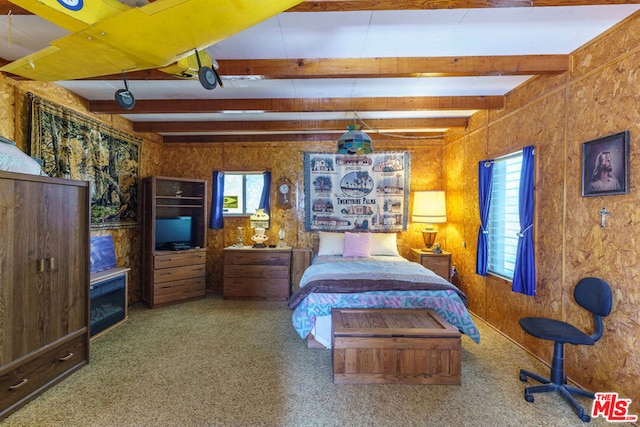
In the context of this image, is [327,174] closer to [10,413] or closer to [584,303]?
[584,303]

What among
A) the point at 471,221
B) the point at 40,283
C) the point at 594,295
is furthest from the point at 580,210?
the point at 40,283

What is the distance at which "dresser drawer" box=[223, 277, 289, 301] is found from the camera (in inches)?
170

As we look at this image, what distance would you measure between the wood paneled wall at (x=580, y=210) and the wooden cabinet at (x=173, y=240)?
13.1 ft

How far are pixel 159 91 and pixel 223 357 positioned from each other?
2.77m

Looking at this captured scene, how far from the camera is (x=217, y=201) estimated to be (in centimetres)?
477

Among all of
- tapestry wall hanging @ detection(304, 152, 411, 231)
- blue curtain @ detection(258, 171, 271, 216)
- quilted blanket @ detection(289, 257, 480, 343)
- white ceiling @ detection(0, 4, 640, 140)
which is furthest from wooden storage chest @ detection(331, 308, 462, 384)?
blue curtain @ detection(258, 171, 271, 216)

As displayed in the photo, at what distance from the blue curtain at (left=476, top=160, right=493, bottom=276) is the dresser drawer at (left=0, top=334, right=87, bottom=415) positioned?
13.4ft

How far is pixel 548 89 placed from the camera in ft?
8.54

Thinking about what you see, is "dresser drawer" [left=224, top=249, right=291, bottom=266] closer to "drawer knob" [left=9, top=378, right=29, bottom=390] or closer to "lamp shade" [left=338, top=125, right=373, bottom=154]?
"lamp shade" [left=338, top=125, right=373, bottom=154]

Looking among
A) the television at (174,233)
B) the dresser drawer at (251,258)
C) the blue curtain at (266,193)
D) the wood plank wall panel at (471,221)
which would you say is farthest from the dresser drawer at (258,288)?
the wood plank wall panel at (471,221)

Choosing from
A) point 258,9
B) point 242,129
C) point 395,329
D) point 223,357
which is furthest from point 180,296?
point 258,9

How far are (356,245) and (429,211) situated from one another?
1.20m

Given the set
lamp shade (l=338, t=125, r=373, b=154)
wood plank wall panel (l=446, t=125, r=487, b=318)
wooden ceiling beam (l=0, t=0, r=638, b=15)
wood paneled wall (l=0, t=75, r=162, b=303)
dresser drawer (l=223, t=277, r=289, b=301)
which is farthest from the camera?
dresser drawer (l=223, t=277, r=289, b=301)

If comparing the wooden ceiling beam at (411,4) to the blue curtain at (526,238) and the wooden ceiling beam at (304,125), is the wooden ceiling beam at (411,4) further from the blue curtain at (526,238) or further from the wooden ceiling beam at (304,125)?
the wooden ceiling beam at (304,125)
